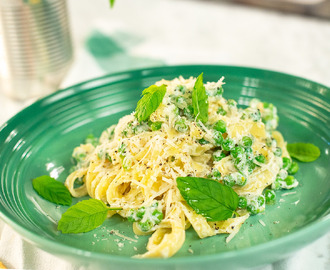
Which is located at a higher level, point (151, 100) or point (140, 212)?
point (151, 100)

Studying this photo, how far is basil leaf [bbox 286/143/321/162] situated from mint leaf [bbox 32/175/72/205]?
205cm

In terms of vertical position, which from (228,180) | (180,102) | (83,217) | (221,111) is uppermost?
(180,102)

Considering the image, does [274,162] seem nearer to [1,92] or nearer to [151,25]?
[1,92]

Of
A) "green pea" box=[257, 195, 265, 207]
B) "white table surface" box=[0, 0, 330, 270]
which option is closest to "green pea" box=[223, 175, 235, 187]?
"green pea" box=[257, 195, 265, 207]

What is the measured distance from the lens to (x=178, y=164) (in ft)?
12.3

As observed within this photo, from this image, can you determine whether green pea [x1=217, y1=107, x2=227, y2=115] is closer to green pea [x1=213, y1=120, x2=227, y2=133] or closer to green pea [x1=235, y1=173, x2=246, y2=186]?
green pea [x1=213, y1=120, x2=227, y2=133]

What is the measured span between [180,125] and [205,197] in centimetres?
67

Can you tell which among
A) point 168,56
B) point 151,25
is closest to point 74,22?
point 151,25

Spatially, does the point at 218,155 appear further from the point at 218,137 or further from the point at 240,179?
the point at 240,179

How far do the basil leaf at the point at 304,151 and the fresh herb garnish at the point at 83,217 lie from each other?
184 centimetres

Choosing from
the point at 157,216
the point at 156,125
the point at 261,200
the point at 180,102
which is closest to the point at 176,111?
the point at 180,102

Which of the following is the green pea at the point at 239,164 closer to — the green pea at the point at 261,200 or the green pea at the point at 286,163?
the green pea at the point at 261,200

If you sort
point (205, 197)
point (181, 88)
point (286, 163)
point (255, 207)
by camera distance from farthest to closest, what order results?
point (286, 163), point (181, 88), point (255, 207), point (205, 197)

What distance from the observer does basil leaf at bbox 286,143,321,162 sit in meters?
4.14
